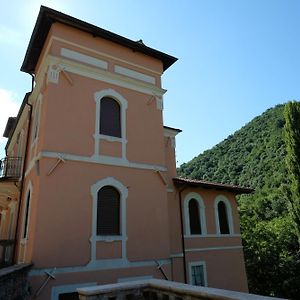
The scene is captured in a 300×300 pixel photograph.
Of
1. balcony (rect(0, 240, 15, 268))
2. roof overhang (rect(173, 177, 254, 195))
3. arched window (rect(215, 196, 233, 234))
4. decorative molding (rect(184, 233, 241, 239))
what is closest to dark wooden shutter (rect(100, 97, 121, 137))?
roof overhang (rect(173, 177, 254, 195))

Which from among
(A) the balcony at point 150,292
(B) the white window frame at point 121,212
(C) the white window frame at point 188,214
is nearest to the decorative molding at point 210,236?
(C) the white window frame at point 188,214

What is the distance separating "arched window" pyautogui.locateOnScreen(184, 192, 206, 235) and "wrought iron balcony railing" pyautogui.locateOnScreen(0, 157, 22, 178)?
799 cm

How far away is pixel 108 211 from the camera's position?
10141 mm

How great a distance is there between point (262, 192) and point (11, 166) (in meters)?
56.1

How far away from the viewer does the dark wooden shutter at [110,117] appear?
36.4 ft

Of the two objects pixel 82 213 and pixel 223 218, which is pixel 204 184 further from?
pixel 82 213

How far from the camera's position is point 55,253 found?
8672 millimetres

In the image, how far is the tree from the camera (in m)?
20.6

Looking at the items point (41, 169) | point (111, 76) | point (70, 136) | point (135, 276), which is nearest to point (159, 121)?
point (111, 76)

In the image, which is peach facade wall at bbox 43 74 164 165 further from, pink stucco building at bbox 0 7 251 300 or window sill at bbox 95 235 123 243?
window sill at bbox 95 235 123 243

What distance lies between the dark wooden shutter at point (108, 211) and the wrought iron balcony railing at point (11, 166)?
4787mm

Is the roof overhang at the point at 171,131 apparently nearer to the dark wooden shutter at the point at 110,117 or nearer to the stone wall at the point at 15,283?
the dark wooden shutter at the point at 110,117

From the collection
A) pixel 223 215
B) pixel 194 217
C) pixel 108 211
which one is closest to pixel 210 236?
pixel 194 217

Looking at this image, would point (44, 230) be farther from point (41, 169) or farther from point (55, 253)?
point (41, 169)
